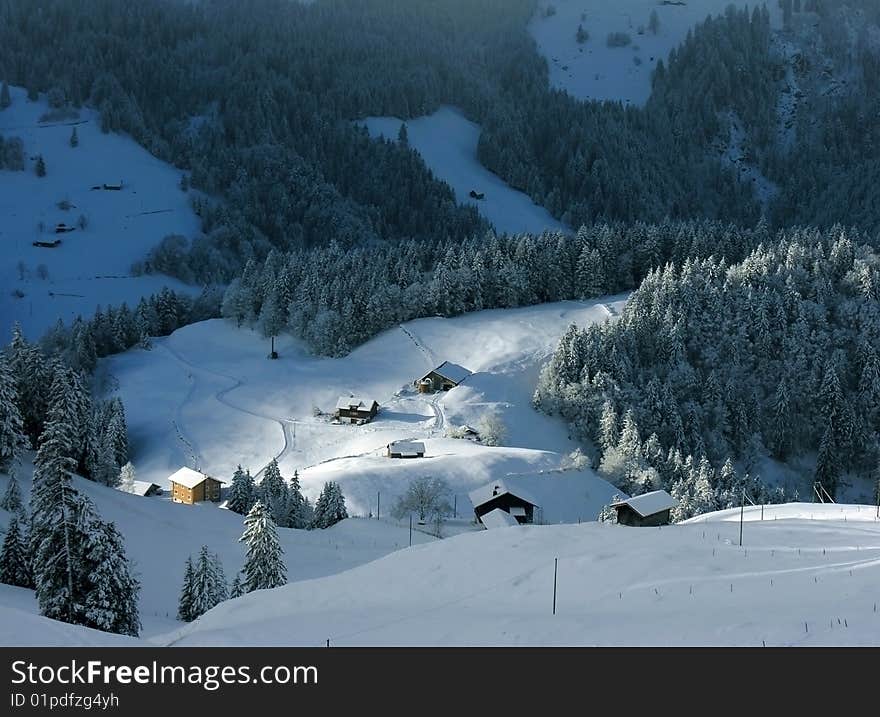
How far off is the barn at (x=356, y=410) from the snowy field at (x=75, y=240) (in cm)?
7665

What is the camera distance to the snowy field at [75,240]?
164 m

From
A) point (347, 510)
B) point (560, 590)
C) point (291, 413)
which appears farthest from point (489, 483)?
point (560, 590)

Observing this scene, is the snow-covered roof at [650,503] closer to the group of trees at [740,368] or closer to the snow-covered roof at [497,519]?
the snow-covered roof at [497,519]

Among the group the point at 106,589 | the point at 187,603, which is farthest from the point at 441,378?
the point at 106,589

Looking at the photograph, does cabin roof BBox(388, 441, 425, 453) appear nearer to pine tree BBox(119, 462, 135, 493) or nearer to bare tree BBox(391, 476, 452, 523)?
bare tree BBox(391, 476, 452, 523)

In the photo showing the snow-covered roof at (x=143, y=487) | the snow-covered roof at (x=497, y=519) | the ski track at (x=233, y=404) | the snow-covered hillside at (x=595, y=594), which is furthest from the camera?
the ski track at (x=233, y=404)

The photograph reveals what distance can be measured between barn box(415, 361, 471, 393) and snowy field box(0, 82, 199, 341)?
253 feet

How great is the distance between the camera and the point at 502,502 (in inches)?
2884

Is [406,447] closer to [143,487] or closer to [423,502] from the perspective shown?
[423,502]

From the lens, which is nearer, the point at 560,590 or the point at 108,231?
the point at 560,590

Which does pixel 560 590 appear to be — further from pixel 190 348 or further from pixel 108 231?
pixel 108 231

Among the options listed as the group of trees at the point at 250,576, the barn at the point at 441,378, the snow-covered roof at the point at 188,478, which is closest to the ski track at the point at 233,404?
the snow-covered roof at the point at 188,478
